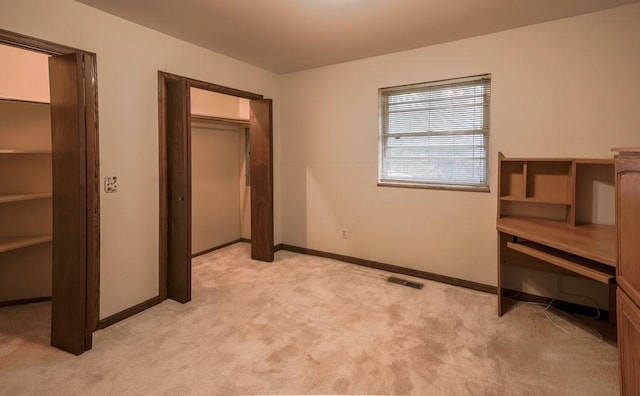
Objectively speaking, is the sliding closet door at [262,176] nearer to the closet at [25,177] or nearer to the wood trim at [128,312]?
the wood trim at [128,312]

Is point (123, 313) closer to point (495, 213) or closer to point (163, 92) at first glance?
point (163, 92)

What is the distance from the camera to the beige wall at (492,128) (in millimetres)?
2578

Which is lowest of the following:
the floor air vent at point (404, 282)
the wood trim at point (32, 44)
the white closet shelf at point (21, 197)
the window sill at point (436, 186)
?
the floor air vent at point (404, 282)

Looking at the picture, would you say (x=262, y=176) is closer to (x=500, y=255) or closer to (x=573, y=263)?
(x=500, y=255)

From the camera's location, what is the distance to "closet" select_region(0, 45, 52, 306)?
9.04 ft

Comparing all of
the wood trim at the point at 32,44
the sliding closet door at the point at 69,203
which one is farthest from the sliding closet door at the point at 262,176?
the sliding closet door at the point at 69,203

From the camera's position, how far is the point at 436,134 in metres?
3.42

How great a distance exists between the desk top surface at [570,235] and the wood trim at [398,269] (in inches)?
31.6

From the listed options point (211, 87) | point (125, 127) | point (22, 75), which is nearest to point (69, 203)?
point (125, 127)

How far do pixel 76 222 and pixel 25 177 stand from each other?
137cm

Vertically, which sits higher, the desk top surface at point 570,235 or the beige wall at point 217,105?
the beige wall at point 217,105

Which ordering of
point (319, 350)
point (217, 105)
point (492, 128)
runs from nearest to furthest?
point (319, 350) < point (492, 128) < point (217, 105)

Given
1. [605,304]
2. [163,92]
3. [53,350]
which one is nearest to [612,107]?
[605,304]

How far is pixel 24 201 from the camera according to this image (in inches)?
117
